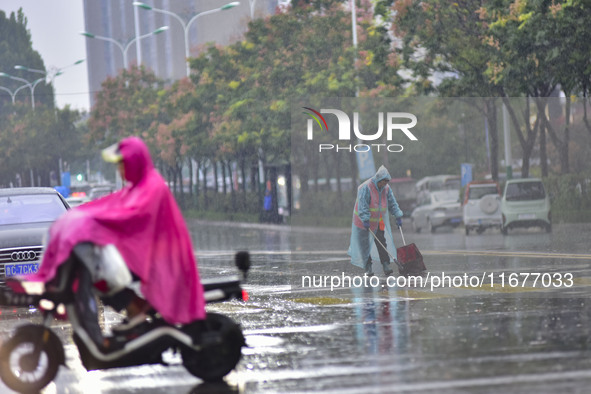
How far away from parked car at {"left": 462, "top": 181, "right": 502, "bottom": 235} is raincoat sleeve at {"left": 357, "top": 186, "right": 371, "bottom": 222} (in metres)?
1.53

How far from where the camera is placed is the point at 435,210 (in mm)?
15648

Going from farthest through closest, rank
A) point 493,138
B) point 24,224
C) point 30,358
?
point 493,138 < point 24,224 < point 30,358

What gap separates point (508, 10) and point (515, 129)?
1041 cm

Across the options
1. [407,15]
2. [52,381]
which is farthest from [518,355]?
[407,15]

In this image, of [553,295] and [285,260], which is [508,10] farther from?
[553,295]

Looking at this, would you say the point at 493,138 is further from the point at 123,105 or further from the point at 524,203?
the point at 123,105

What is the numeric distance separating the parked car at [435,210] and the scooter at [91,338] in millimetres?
7465

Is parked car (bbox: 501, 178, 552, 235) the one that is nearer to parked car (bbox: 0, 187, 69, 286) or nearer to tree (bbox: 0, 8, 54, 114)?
parked car (bbox: 0, 187, 69, 286)

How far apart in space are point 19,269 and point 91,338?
6804 millimetres

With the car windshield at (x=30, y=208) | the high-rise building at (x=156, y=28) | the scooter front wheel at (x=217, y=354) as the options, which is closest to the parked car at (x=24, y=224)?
the car windshield at (x=30, y=208)

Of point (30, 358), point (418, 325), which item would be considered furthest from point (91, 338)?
point (418, 325)

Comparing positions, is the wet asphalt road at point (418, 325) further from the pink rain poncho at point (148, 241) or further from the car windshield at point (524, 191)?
the pink rain poncho at point (148, 241)

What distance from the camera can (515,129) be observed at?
55.8 feet

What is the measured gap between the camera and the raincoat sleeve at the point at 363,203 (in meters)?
15.5
